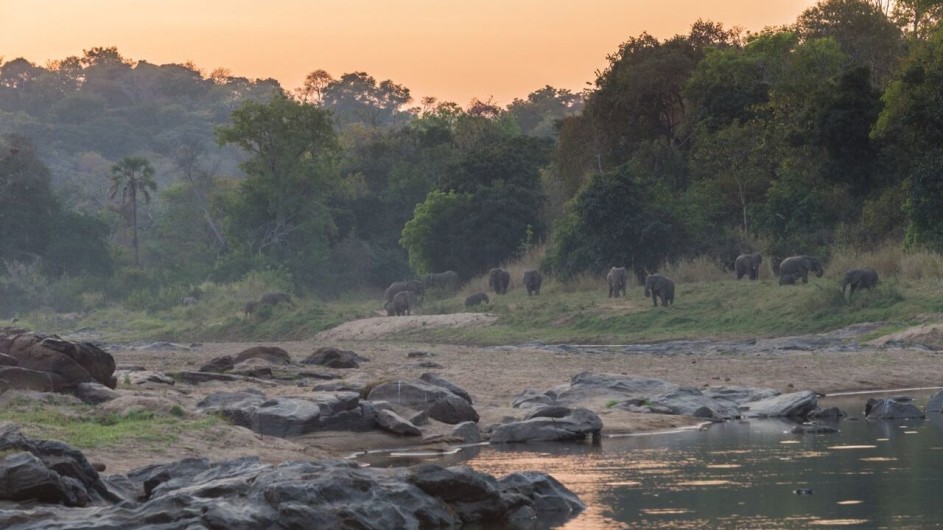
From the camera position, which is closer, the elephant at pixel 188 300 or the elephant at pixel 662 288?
the elephant at pixel 662 288

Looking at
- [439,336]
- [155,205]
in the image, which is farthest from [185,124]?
[439,336]

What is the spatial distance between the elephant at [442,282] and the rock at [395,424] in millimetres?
40003

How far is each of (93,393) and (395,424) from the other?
4.50 m

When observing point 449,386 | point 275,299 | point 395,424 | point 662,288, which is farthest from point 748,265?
point 395,424

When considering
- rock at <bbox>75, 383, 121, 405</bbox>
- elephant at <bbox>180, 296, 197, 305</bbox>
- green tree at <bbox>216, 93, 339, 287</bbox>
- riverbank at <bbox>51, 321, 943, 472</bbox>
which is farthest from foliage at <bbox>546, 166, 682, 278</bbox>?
rock at <bbox>75, 383, 121, 405</bbox>

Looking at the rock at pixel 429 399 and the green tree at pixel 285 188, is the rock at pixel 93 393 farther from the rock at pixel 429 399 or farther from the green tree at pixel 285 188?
the green tree at pixel 285 188

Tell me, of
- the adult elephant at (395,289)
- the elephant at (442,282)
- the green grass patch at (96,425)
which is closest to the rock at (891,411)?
the green grass patch at (96,425)

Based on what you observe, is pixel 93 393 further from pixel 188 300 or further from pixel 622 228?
pixel 188 300

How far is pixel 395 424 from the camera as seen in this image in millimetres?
21359

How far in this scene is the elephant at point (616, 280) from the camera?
161 ft

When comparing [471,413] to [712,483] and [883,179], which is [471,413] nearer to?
[712,483]

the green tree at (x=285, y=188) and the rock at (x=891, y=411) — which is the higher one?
the green tree at (x=285, y=188)

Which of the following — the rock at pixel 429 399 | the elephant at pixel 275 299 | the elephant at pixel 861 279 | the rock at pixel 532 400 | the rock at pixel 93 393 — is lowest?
the elephant at pixel 275 299

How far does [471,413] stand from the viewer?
23047 millimetres
